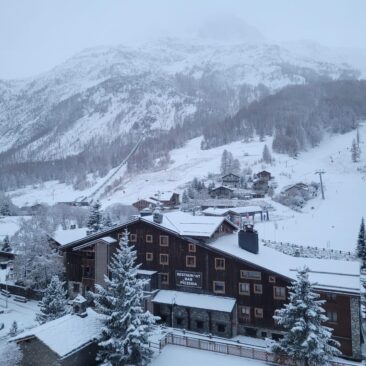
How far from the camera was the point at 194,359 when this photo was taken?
24.3m

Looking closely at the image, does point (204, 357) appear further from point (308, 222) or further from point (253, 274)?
point (308, 222)

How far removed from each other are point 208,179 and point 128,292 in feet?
337

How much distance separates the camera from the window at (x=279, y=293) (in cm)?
2998

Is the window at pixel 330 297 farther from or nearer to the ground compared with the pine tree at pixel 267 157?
nearer to the ground

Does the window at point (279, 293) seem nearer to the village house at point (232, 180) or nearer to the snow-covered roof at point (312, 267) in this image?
the snow-covered roof at point (312, 267)

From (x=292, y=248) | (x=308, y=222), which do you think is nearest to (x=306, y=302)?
(x=292, y=248)

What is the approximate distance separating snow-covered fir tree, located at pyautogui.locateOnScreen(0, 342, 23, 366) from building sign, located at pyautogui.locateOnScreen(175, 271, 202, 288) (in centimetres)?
1505

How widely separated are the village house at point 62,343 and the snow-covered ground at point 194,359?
458 cm

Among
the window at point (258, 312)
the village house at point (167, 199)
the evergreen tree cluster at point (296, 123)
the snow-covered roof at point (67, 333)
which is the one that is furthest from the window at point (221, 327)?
the evergreen tree cluster at point (296, 123)

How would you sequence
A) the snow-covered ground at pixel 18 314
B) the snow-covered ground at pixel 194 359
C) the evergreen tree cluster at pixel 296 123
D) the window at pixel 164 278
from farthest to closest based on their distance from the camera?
the evergreen tree cluster at pixel 296 123
the window at pixel 164 278
the snow-covered ground at pixel 18 314
the snow-covered ground at pixel 194 359

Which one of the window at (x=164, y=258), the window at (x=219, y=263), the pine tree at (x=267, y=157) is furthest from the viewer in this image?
the pine tree at (x=267, y=157)

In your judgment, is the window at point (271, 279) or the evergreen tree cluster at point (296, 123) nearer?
the window at point (271, 279)

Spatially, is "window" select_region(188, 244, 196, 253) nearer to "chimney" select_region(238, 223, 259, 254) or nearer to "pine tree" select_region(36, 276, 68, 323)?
"chimney" select_region(238, 223, 259, 254)

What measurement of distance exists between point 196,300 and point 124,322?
456 inches
